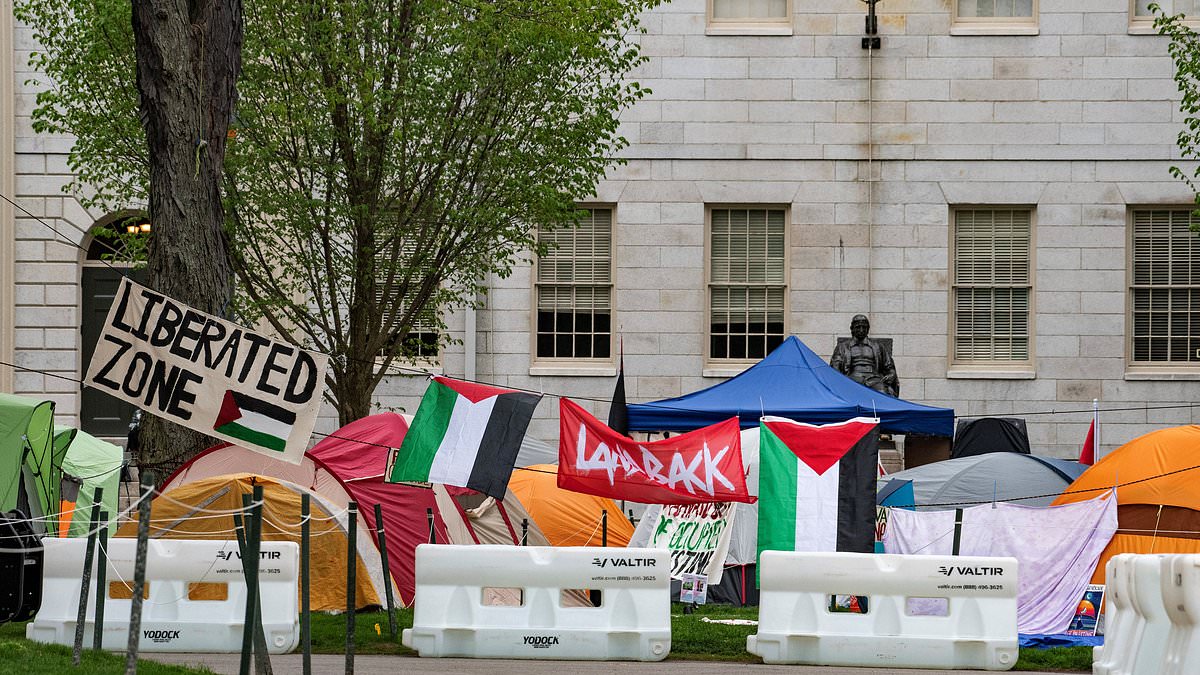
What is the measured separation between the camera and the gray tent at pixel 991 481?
57.4 feet

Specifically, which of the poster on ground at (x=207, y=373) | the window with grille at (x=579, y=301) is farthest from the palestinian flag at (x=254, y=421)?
the window with grille at (x=579, y=301)

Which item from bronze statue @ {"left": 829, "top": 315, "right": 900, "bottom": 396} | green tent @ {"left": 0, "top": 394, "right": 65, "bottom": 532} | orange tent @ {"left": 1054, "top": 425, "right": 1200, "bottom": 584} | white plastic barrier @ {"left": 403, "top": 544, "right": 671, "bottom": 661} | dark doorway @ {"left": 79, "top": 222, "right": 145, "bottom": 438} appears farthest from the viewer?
dark doorway @ {"left": 79, "top": 222, "right": 145, "bottom": 438}

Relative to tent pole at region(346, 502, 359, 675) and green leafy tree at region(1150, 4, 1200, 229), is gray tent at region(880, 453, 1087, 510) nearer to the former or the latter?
green leafy tree at region(1150, 4, 1200, 229)

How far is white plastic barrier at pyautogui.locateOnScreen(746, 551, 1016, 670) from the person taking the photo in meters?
12.7

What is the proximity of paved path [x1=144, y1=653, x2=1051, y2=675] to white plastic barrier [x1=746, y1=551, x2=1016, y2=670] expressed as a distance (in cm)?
16

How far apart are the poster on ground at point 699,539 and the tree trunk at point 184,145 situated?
21.9ft

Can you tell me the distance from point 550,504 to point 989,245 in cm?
976

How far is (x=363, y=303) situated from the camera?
1941 centimetres

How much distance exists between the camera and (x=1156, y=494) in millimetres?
15750

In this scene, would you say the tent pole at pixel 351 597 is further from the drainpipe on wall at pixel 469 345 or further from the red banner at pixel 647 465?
the drainpipe on wall at pixel 469 345

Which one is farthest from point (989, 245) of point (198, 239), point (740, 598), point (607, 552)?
point (198, 239)

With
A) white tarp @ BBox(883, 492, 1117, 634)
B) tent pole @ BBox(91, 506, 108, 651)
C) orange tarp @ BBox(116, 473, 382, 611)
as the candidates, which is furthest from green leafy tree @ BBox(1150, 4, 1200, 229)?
tent pole @ BBox(91, 506, 108, 651)

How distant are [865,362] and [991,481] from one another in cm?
471

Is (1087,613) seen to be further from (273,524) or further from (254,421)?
(254,421)
